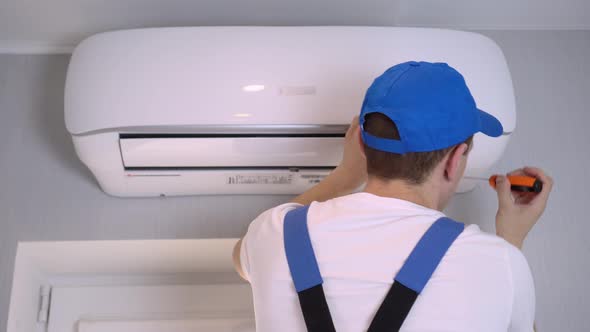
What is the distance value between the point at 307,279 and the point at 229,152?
50 centimetres

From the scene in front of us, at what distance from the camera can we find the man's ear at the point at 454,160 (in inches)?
37.1

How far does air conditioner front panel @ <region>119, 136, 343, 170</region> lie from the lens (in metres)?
1.28

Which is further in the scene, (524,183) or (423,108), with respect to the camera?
(524,183)

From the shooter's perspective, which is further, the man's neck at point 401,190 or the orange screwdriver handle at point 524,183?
the orange screwdriver handle at point 524,183

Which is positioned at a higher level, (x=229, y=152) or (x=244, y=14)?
(x=244, y=14)

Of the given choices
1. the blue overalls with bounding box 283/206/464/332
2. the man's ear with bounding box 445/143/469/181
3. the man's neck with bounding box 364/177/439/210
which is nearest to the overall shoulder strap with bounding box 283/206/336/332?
the blue overalls with bounding box 283/206/464/332

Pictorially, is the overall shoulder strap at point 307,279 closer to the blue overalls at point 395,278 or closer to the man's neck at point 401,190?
the blue overalls at point 395,278

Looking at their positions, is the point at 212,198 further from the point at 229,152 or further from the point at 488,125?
the point at 488,125

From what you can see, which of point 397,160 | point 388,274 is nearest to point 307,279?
point 388,274

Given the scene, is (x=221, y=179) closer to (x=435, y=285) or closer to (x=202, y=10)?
(x=202, y=10)

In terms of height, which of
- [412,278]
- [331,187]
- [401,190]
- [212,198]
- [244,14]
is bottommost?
[412,278]

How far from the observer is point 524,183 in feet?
3.86

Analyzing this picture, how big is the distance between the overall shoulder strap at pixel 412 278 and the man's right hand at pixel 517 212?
33 centimetres

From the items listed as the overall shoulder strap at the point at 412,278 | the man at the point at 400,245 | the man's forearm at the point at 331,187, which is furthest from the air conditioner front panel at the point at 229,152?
the overall shoulder strap at the point at 412,278
